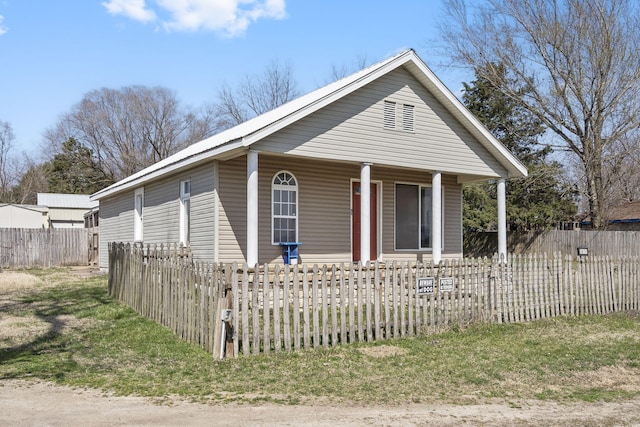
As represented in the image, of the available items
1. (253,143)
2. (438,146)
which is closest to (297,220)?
(253,143)

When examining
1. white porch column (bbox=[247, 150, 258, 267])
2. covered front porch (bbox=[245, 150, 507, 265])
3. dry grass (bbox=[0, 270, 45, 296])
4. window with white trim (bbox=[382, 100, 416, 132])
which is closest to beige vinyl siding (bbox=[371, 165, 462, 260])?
covered front porch (bbox=[245, 150, 507, 265])

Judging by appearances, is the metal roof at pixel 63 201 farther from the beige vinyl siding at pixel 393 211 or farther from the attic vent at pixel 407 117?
the attic vent at pixel 407 117

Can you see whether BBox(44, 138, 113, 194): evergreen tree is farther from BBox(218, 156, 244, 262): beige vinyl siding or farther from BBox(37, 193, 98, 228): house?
BBox(218, 156, 244, 262): beige vinyl siding

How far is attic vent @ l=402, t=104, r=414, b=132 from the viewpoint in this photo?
49.6 feet

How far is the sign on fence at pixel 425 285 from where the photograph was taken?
32.0 ft

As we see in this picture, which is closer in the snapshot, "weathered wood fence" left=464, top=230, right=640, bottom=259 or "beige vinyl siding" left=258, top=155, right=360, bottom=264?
"beige vinyl siding" left=258, top=155, right=360, bottom=264

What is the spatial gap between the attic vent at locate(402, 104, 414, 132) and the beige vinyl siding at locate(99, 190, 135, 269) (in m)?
10.8

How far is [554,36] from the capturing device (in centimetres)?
2777

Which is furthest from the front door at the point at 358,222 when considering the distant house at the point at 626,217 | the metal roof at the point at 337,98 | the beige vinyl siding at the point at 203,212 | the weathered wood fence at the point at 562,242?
the distant house at the point at 626,217

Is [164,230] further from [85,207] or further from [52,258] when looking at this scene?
[85,207]

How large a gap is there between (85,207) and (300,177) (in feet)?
120

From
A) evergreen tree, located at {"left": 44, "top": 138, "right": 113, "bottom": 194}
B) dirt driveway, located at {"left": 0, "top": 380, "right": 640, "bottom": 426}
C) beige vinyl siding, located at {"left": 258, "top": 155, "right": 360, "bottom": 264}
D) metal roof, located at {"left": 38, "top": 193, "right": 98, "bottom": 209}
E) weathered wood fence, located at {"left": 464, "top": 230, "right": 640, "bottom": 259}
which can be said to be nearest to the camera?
dirt driveway, located at {"left": 0, "top": 380, "right": 640, "bottom": 426}

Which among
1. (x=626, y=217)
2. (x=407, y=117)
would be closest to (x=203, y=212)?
(x=407, y=117)

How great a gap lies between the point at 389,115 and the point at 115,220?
13477 millimetres
